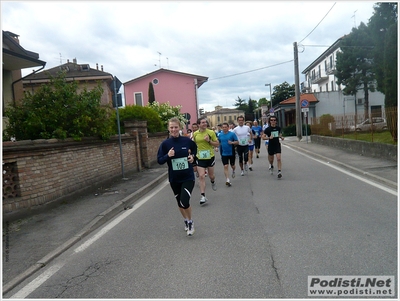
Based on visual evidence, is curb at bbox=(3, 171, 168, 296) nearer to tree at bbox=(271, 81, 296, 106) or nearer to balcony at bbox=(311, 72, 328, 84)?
balcony at bbox=(311, 72, 328, 84)

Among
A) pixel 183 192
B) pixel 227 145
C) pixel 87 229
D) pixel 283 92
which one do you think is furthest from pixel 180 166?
pixel 283 92

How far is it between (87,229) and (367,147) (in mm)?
12082

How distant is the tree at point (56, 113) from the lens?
894 centimetres

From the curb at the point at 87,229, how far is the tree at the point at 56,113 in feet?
7.28

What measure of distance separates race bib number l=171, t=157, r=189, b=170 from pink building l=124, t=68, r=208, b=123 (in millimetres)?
41385

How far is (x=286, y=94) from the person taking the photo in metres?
87.3

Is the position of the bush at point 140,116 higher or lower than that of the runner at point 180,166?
higher

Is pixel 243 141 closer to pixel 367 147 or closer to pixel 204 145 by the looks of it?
pixel 204 145

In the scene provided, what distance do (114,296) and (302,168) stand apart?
35.4ft

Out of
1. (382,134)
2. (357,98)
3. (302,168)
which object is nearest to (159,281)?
(302,168)

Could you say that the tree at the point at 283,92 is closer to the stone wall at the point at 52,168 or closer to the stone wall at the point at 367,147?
the stone wall at the point at 367,147

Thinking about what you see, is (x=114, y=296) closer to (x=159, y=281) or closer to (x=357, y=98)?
(x=159, y=281)

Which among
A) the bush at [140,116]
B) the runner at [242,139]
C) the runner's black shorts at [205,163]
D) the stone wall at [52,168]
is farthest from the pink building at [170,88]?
the runner's black shorts at [205,163]

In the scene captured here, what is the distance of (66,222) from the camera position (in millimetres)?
6887
